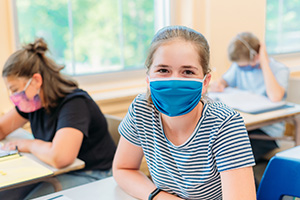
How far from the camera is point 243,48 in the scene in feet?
10.3

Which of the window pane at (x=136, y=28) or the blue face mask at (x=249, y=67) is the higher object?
the window pane at (x=136, y=28)

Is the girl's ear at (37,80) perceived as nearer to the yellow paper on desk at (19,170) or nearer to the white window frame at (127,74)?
the yellow paper on desk at (19,170)

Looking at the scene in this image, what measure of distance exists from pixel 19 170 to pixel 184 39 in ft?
3.00

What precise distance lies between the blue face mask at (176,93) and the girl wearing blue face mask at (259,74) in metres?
1.83

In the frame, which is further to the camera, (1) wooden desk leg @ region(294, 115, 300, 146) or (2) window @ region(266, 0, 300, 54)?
(2) window @ region(266, 0, 300, 54)

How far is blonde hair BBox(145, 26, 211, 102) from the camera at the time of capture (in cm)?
130

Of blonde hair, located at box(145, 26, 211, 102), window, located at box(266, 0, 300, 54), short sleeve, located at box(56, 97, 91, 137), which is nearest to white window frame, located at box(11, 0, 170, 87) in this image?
short sleeve, located at box(56, 97, 91, 137)

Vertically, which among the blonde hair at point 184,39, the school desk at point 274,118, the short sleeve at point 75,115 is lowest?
the school desk at point 274,118

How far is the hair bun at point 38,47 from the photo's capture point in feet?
6.82

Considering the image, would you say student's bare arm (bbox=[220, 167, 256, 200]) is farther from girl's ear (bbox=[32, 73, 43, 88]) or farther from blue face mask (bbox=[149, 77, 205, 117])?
girl's ear (bbox=[32, 73, 43, 88])

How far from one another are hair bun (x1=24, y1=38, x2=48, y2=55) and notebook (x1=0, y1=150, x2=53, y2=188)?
22.3 inches

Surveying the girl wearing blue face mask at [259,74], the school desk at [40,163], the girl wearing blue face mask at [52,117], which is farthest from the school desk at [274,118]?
the school desk at [40,163]

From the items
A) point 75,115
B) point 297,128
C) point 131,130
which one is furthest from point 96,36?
point 131,130

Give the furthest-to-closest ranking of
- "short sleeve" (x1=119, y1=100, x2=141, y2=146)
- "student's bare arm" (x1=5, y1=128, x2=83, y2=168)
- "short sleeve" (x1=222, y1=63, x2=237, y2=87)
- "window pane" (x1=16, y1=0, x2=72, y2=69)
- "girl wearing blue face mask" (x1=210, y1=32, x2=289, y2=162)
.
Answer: "short sleeve" (x1=222, y1=63, x2=237, y2=87)
"girl wearing blue face mask" (x1=210, y1=32, x2=289, y2=162)
"window pane" (x1=16, y1=0, x2=72, y2=69)
"student's bare arm" (x1=5, y1=128, x2=83, y2=168)
"short sleeve" (x1=119, y1=100, x2=141, y2=146)
